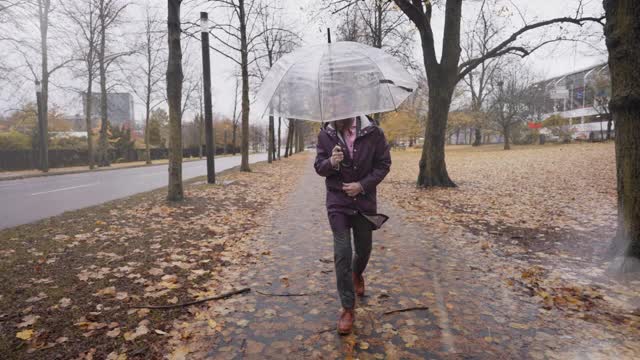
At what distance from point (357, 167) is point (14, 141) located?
35.9 meters

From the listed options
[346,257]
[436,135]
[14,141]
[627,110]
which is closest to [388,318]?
[346,257]

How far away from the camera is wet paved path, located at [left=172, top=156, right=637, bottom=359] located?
2982mm

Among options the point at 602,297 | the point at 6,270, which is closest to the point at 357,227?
the point at 602,297

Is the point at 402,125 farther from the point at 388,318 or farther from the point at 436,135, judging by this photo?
the point at 388,318

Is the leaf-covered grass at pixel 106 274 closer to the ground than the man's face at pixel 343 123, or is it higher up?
closer to the ground

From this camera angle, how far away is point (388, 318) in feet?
11.5

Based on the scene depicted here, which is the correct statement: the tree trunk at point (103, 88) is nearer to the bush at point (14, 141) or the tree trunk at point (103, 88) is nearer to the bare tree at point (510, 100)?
the bush at point (14, 141)

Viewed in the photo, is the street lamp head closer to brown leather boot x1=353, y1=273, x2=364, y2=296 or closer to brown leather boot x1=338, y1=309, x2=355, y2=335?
brown leather boot x1=353, y1=273, x2=364, y2=296

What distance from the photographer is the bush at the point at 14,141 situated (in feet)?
96.0

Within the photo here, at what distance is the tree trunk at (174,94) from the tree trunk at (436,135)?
24.5 ft

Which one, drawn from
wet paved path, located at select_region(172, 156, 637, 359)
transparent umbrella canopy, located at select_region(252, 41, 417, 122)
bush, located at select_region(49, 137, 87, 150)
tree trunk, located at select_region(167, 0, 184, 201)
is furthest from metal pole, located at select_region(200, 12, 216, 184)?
bush, located at select_region(49, 137, 87, 150)

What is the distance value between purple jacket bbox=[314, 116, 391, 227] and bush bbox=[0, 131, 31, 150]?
116 ft

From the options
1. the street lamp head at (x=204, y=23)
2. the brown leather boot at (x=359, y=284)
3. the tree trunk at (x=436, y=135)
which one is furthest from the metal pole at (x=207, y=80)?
the brown leather boot at (x=359, y=284)

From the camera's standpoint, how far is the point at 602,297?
3.84 metres
